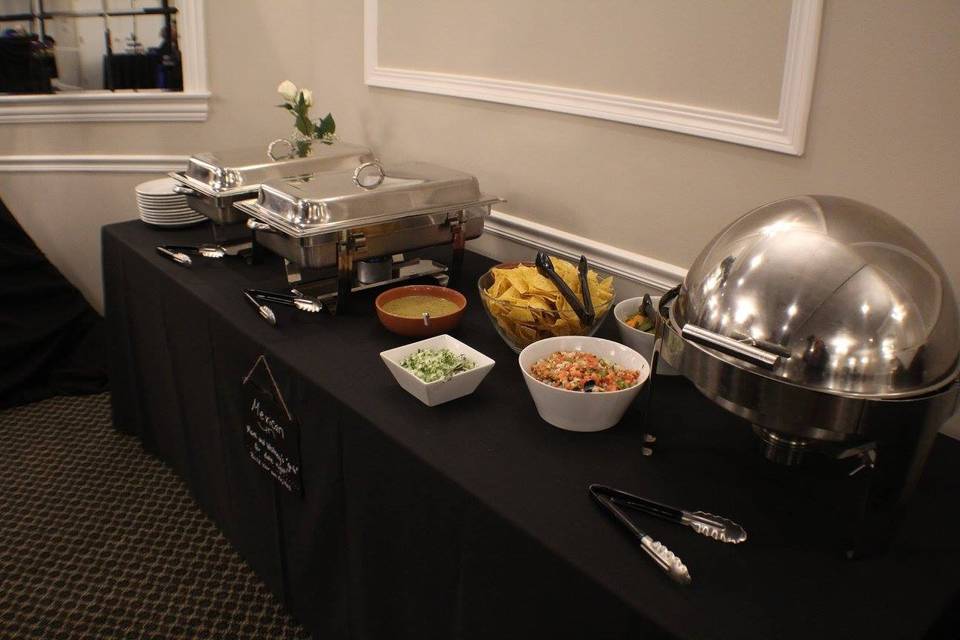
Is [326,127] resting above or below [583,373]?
above

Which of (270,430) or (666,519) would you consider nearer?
(666,519)

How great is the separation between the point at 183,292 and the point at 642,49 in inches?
38.6

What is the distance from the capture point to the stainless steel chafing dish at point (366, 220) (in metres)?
1.29

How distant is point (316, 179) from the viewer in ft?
4.63

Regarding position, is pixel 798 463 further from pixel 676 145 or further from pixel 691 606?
pixel 676 145

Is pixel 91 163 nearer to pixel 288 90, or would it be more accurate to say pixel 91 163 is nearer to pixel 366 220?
pixel 288 90

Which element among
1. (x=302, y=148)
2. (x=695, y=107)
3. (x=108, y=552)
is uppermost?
(x=695, y=107)

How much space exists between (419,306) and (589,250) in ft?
1.26

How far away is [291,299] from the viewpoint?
135cm

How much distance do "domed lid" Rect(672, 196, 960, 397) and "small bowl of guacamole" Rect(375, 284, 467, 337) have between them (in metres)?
0.52

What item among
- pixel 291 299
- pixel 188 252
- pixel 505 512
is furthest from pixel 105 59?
pixel 505 512

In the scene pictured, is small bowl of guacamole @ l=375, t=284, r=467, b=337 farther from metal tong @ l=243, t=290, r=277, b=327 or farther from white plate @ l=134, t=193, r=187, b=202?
white plate @ l=134, t=193, r=187, b=202

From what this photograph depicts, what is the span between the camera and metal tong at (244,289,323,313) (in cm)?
133

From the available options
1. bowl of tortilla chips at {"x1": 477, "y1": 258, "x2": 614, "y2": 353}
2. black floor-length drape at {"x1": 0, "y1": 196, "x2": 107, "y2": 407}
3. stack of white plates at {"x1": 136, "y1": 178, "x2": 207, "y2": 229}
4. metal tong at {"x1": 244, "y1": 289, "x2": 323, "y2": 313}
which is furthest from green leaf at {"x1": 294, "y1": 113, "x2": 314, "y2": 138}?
black floor-length drape at {"x1": 0, "y1": 196, "x2": 107, "y2": 407}
